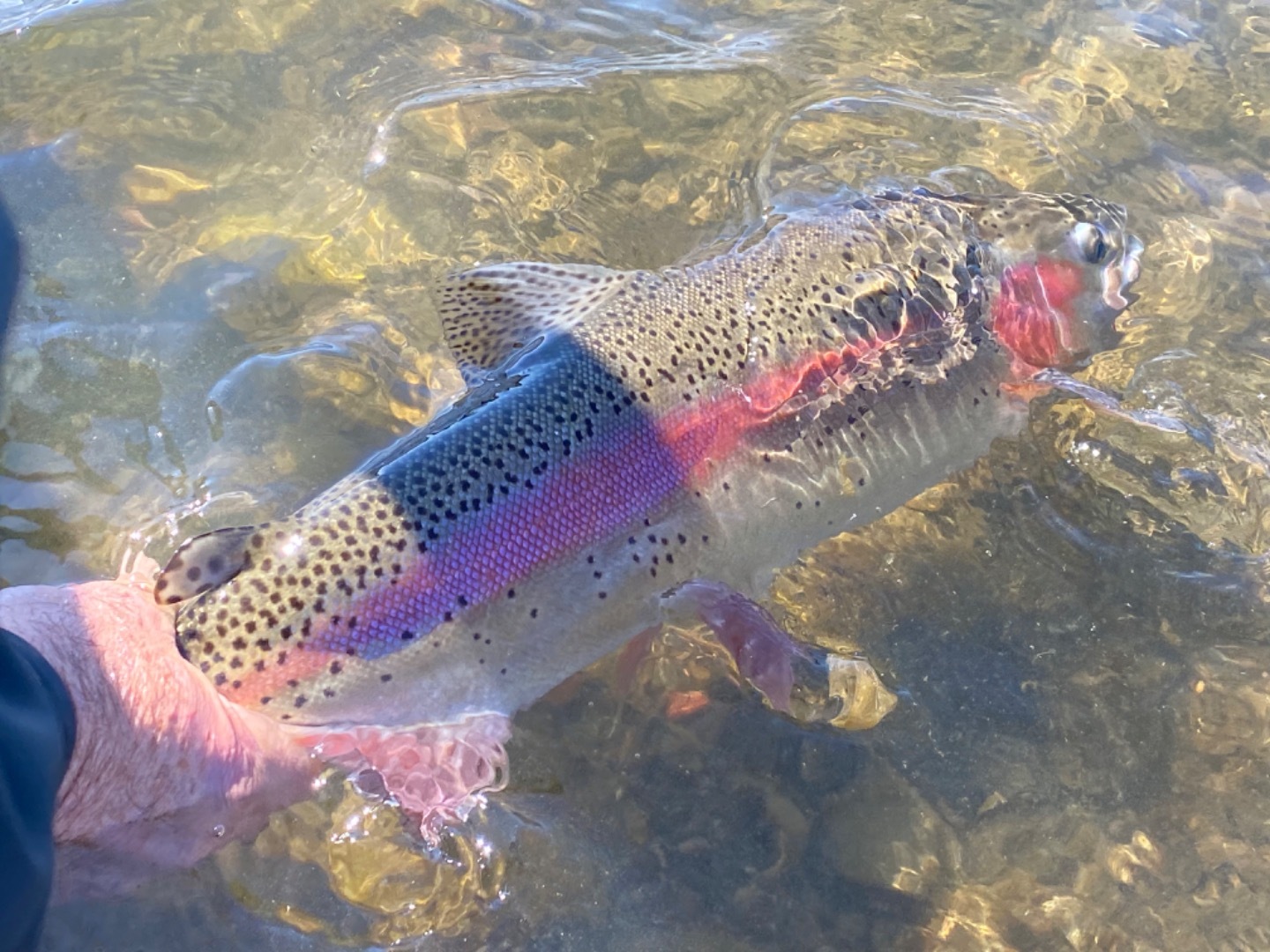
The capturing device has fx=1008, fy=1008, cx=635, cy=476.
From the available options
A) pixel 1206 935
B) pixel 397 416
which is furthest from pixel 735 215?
pixel 1206 935

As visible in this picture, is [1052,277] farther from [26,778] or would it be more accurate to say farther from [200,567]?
[26,778]

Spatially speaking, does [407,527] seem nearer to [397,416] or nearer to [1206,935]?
[397,416]

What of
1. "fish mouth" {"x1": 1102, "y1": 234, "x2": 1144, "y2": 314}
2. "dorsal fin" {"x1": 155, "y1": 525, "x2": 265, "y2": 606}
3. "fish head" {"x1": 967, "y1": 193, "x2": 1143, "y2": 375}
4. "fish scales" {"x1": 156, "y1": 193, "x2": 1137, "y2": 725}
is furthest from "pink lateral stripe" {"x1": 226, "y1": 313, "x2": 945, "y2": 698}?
"fish mouth" {"x1": 1102, "y1": 234, "x2": 1144, "y2": 314}

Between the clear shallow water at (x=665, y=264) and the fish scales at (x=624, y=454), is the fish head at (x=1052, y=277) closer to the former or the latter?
→ the fish scales at (x=624, y=454)

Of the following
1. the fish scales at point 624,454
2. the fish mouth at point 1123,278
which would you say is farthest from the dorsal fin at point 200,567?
the fish mouth at point 1123,278

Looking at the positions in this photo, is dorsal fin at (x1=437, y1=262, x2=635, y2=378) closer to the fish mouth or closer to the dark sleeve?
the dark sleeve
